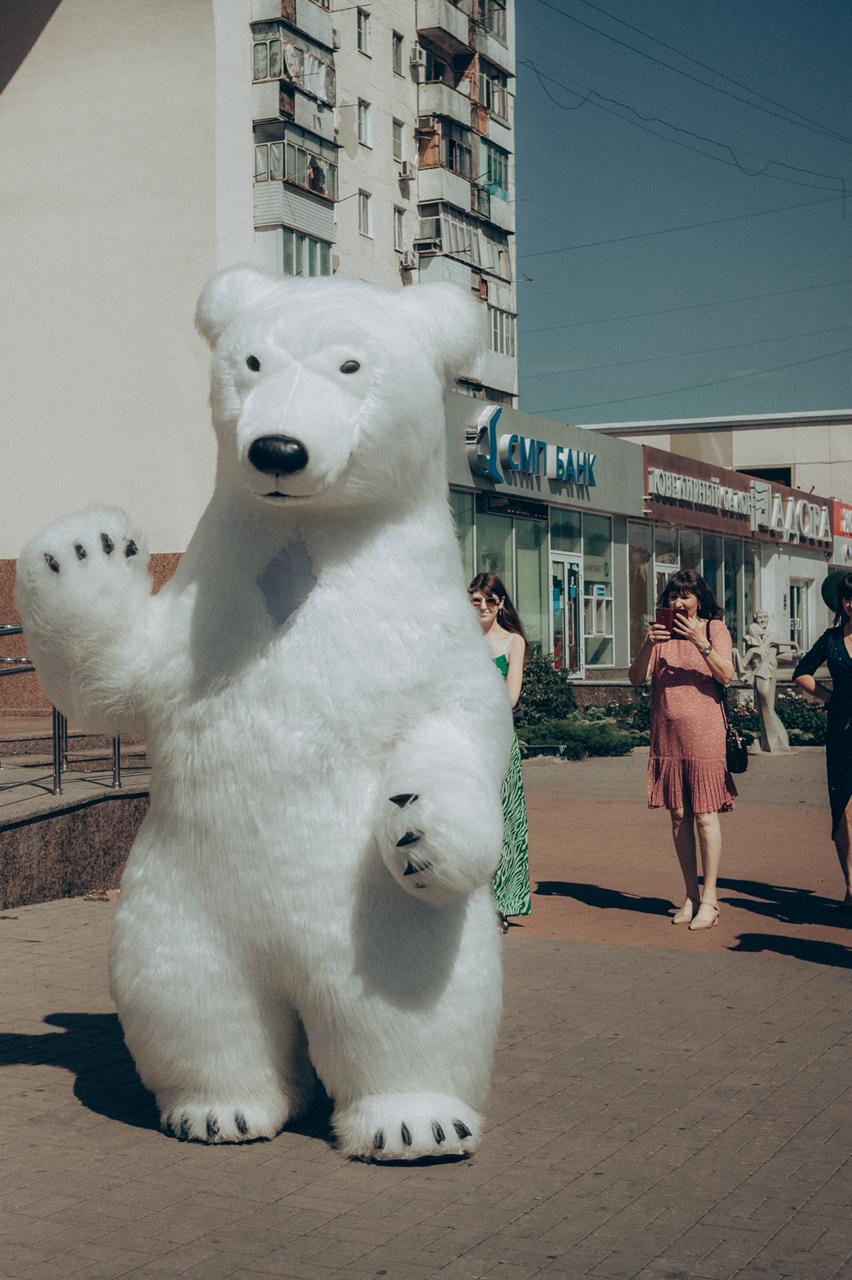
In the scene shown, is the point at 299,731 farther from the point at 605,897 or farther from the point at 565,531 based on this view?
the point at 565,531

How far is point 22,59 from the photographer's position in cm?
2608

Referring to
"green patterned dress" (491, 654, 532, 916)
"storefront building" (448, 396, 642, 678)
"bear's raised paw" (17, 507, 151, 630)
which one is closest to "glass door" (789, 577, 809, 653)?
"storefront building" (448, 396, 642, 678)

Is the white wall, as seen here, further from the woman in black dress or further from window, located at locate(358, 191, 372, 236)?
the woman in black dress

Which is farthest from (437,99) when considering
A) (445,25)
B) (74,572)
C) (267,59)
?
(74,572)

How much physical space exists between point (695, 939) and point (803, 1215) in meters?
3.83

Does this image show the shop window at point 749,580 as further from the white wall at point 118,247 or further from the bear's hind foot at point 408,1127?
the bear's hind foot at point 408,1127

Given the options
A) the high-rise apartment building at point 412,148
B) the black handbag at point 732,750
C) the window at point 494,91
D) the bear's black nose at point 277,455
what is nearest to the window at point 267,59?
the high-rise apartment building at point 412,148

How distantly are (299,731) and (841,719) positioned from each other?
473 centimetres

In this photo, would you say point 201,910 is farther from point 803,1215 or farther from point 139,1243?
point 803,1215

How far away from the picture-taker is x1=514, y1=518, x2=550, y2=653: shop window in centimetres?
2619

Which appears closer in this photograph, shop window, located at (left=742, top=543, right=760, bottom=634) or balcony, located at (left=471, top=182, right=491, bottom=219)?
balcony, located at (left=471, top=182, right=491, bottom=219)

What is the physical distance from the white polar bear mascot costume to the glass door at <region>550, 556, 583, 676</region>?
76.5 feet

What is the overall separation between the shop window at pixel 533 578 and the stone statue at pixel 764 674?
7329mm

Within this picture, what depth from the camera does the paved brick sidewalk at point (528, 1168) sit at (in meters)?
3.44
